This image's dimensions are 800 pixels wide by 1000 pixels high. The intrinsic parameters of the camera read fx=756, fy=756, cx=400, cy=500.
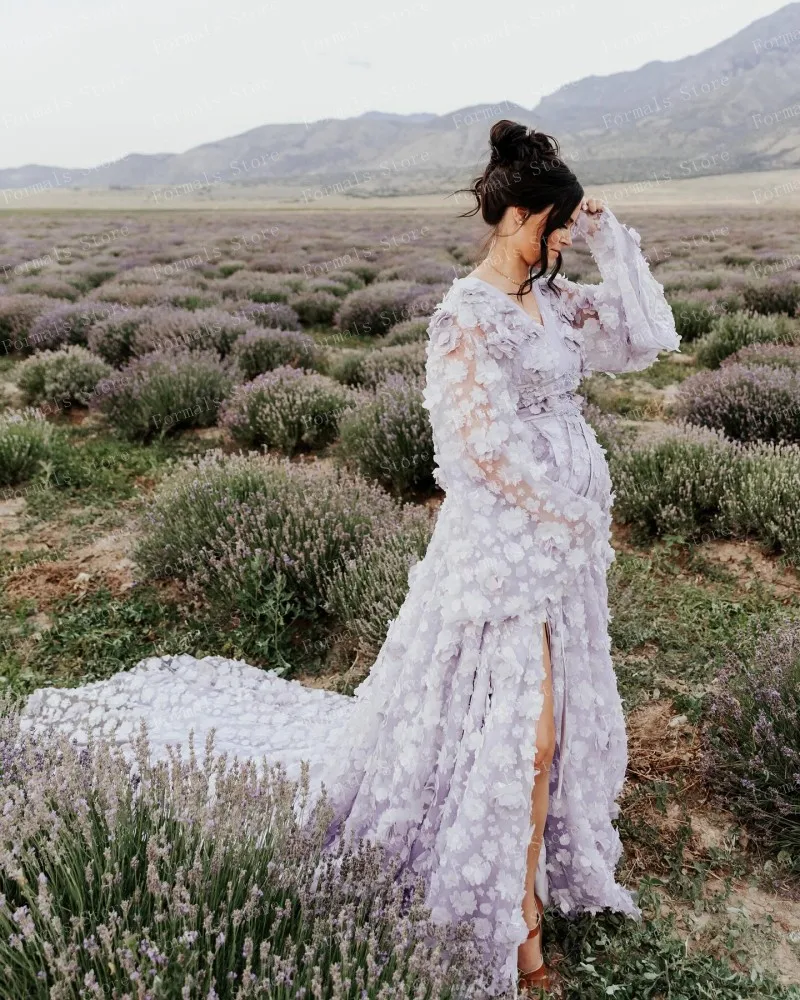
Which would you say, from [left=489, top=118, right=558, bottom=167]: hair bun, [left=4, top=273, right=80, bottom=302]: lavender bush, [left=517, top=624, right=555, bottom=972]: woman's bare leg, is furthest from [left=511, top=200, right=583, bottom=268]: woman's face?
[left=4, top=273, right=80, bottom=302]: lavender bush

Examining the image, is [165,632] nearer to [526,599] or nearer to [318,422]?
[526,599]

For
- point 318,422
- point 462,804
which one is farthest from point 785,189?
point 462,804

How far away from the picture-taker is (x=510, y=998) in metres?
2.05

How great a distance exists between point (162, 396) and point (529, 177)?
6.46 meters

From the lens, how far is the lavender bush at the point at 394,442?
19.9 feet

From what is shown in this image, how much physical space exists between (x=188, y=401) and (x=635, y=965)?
6.77 meters

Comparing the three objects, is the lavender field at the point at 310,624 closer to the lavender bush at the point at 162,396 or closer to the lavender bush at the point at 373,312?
the lavender bush at the point at 162,396

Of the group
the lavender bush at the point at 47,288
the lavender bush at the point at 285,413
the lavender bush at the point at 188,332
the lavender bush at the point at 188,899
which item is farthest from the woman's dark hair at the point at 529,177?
the lavender bush at the point at 47,288

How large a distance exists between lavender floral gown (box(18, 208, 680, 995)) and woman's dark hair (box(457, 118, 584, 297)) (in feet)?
0.78

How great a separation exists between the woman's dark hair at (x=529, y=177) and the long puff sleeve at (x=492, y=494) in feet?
1.13

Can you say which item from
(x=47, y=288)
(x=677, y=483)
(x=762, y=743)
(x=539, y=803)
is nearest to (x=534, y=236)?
(x=539, y=803)

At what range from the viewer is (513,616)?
79.6 inches

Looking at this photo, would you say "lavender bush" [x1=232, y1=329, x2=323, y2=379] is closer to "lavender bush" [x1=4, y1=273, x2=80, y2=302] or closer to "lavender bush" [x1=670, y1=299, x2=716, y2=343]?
"lavender bush" [x1=670, y1=299, x2=716, y2=343]

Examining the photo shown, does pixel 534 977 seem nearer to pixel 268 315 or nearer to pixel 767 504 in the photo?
pixel 767 504
